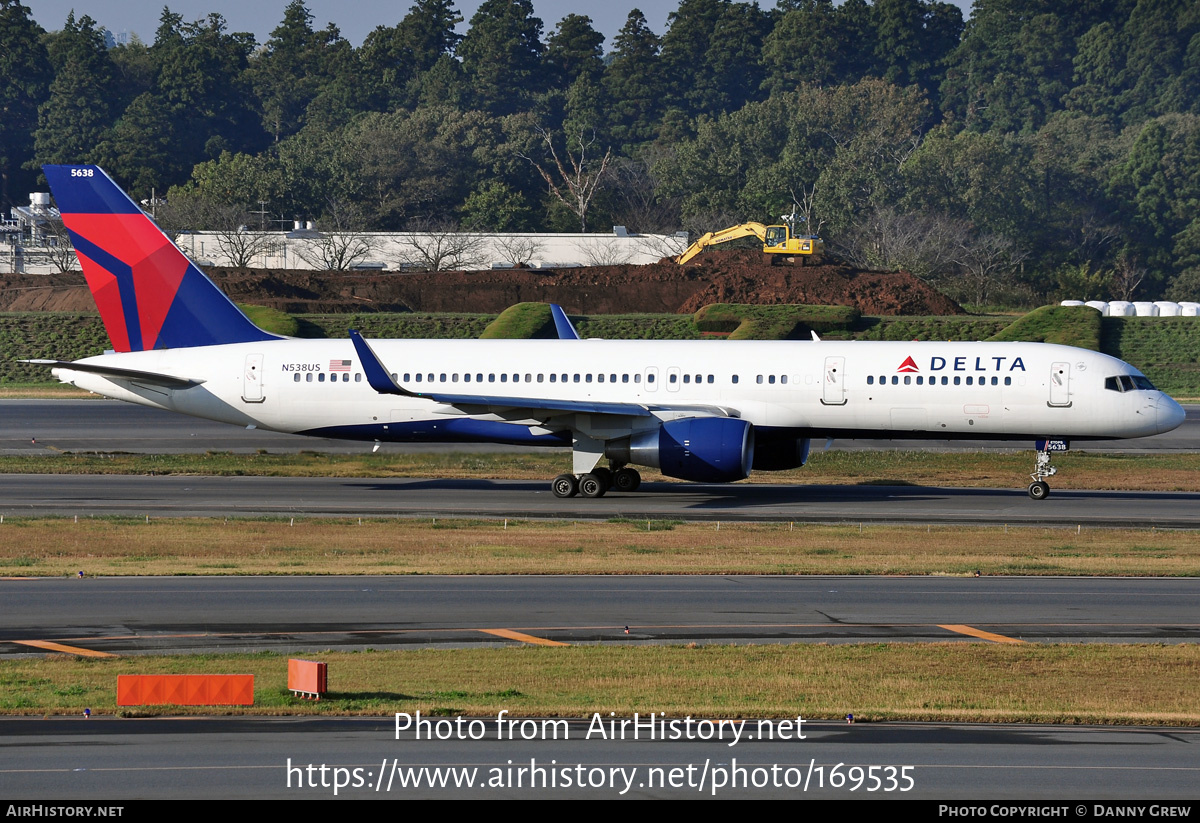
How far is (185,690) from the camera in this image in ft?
52.1

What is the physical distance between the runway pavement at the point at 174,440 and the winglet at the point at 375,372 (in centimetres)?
724

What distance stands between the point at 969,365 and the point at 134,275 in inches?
950

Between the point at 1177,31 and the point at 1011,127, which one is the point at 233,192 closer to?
the point at 1011,127

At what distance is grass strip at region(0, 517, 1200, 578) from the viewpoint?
86.9ft

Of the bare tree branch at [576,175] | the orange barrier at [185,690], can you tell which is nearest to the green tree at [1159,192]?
the bare tree branch at [576,175]

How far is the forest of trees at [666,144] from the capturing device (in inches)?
5487

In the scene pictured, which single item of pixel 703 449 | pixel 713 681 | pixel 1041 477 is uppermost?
pixel 703 449

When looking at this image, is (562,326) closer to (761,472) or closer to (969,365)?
(761,472)

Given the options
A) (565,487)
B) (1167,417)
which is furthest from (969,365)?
(565,487)

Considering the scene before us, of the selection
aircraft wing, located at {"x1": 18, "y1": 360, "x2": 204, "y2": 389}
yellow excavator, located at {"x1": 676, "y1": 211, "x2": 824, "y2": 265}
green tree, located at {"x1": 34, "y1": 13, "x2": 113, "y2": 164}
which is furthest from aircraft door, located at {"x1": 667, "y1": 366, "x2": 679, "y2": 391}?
green tree, located at {"x1": 34, "y1": 13, "x2": 113, "y2": 164}

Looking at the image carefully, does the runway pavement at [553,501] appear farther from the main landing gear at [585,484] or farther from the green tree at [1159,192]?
the green tree at [1159,192]

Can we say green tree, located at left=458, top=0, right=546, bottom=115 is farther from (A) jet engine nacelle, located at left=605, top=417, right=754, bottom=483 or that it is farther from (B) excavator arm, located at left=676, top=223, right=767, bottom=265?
(A) jet engine nacelle, located at left=605, top=417, right=754, bottom=483

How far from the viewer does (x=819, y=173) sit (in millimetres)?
147500

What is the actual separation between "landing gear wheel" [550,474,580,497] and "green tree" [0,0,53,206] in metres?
152
